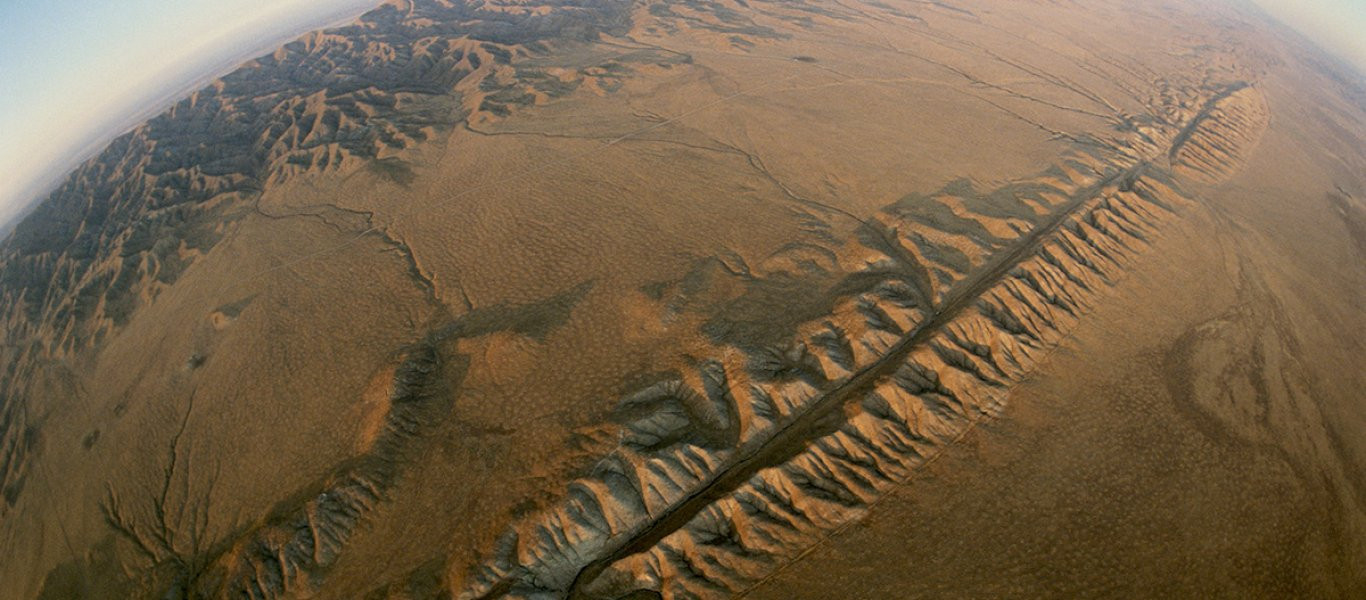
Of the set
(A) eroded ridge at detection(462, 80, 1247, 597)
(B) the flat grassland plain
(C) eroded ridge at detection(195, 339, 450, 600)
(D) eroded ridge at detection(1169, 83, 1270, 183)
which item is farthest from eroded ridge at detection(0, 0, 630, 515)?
(D) eroded ridge at detection(1169, 83, 1270, 183)

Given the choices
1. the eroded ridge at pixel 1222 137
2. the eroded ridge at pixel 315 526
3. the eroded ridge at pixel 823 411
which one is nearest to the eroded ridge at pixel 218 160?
the eroded ridge at pixel 315 526

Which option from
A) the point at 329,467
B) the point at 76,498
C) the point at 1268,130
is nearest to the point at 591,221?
the point at 329,467

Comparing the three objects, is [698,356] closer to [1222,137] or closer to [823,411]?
[823,411]

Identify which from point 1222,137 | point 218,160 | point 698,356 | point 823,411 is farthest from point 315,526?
point 1222,137

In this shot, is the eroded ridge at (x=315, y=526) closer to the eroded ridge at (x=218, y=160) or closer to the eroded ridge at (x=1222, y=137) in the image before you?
the eroded ridge at (x=218, y=160)

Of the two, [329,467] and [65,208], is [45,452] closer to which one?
[329,467]

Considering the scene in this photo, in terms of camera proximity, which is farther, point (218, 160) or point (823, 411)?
point (218, 160)
